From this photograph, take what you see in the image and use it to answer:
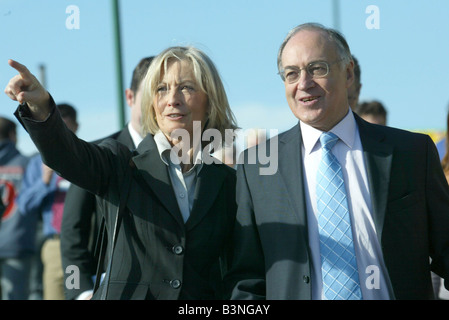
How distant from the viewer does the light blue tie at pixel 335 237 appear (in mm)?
3553

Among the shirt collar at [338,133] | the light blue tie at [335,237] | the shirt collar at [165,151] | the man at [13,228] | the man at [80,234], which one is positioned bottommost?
the man at [13,228]

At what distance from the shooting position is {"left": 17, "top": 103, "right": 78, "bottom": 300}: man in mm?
8133

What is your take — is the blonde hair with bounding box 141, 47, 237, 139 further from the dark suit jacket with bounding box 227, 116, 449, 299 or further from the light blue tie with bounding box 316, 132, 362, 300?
the light blue tie with bounding box 316, 132, 362, 300

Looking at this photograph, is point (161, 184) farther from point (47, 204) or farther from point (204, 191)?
point (47, 204)

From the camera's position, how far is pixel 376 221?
11.8ft

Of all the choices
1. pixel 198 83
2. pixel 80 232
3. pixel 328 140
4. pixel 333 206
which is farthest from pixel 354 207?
pixel 80 232

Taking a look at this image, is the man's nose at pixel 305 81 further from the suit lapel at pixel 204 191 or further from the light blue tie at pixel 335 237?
the suit lapel at pixel 204 191

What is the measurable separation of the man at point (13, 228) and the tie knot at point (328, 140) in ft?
17.9

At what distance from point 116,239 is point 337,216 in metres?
1.02

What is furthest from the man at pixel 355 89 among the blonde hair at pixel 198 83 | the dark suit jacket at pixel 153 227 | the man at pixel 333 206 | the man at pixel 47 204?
the man at pixel 47 204

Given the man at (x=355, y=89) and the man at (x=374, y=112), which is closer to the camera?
the man at (x=355, y=89)

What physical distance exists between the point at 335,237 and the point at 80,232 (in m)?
1.99

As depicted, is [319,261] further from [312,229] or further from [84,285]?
[84,285]
